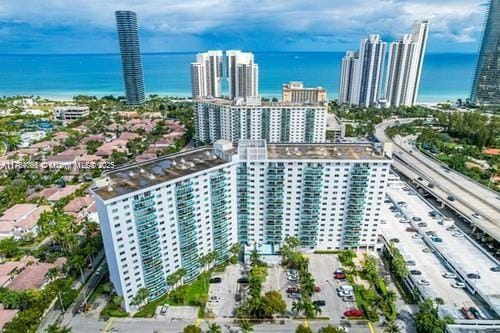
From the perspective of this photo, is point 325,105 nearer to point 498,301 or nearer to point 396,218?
point 396,218

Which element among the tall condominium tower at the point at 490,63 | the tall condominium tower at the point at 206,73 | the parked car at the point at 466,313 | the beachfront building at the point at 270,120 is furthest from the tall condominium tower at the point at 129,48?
the tall condominium tower at the point at 490,63

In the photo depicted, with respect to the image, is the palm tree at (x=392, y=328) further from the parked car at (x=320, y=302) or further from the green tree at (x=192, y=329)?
the green tree at (x=192, y=329)

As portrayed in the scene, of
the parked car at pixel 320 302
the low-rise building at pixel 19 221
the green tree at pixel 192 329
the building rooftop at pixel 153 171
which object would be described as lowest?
the parked car at pixel 320 302

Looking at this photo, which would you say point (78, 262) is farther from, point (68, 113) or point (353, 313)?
point (68, 113)

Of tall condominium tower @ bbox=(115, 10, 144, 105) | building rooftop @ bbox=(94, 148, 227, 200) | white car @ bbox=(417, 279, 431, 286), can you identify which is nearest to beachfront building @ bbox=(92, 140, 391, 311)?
building rooftop @ bbox=(94, 148, 227, 200)

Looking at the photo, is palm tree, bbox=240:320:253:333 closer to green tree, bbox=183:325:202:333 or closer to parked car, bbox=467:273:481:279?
green tree, bbox=183:325:202:333

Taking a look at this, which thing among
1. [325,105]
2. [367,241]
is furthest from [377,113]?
[367,241]
